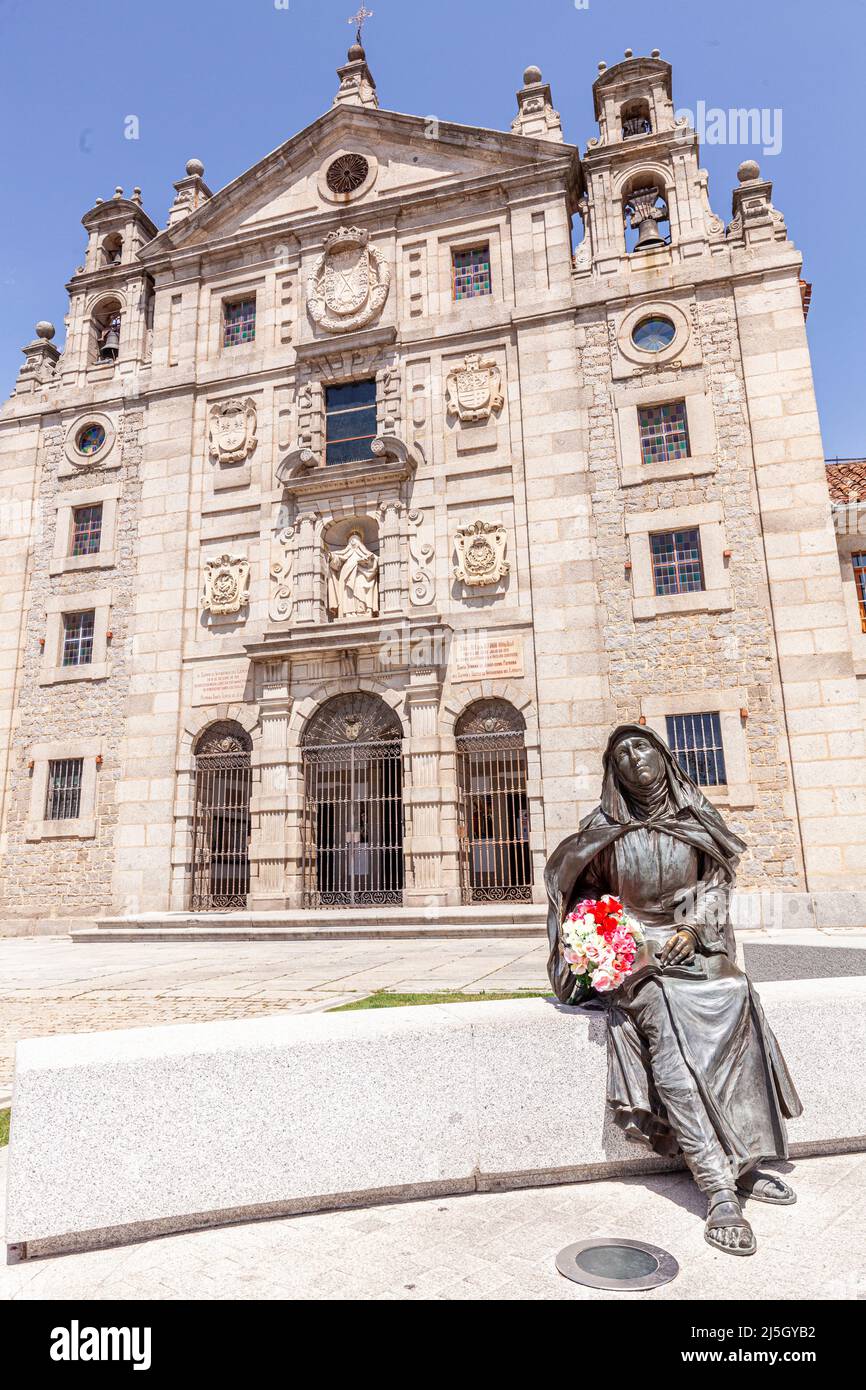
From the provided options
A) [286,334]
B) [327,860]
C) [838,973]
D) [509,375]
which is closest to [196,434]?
[286,334]

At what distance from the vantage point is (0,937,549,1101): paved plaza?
779 cm

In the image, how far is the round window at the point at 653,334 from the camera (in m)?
17.8

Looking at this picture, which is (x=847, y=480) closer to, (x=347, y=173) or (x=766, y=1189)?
(x=347, y=173)

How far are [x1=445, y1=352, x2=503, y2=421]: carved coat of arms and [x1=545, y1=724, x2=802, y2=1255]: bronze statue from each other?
15.1 meters

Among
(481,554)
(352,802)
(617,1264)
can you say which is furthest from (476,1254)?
(481,554)

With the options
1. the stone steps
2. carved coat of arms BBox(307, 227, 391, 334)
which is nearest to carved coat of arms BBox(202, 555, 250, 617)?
carved coat of arms BBox(307, 227, 391, 334)

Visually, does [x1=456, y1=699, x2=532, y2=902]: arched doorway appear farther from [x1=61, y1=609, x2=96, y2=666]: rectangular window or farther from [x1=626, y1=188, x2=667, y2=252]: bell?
[x1=626, y1=188, x2=667, y2=252]: bell

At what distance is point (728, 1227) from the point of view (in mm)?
3209

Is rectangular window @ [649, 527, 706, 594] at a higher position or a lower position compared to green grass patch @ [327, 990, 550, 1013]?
higher

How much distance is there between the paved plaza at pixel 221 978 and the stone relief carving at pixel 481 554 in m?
7.49

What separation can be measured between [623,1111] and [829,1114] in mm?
1120

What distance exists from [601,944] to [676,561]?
1390 centimetres

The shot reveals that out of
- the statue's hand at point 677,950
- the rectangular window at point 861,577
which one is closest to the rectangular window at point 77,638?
the rectangular window at point 861,577
